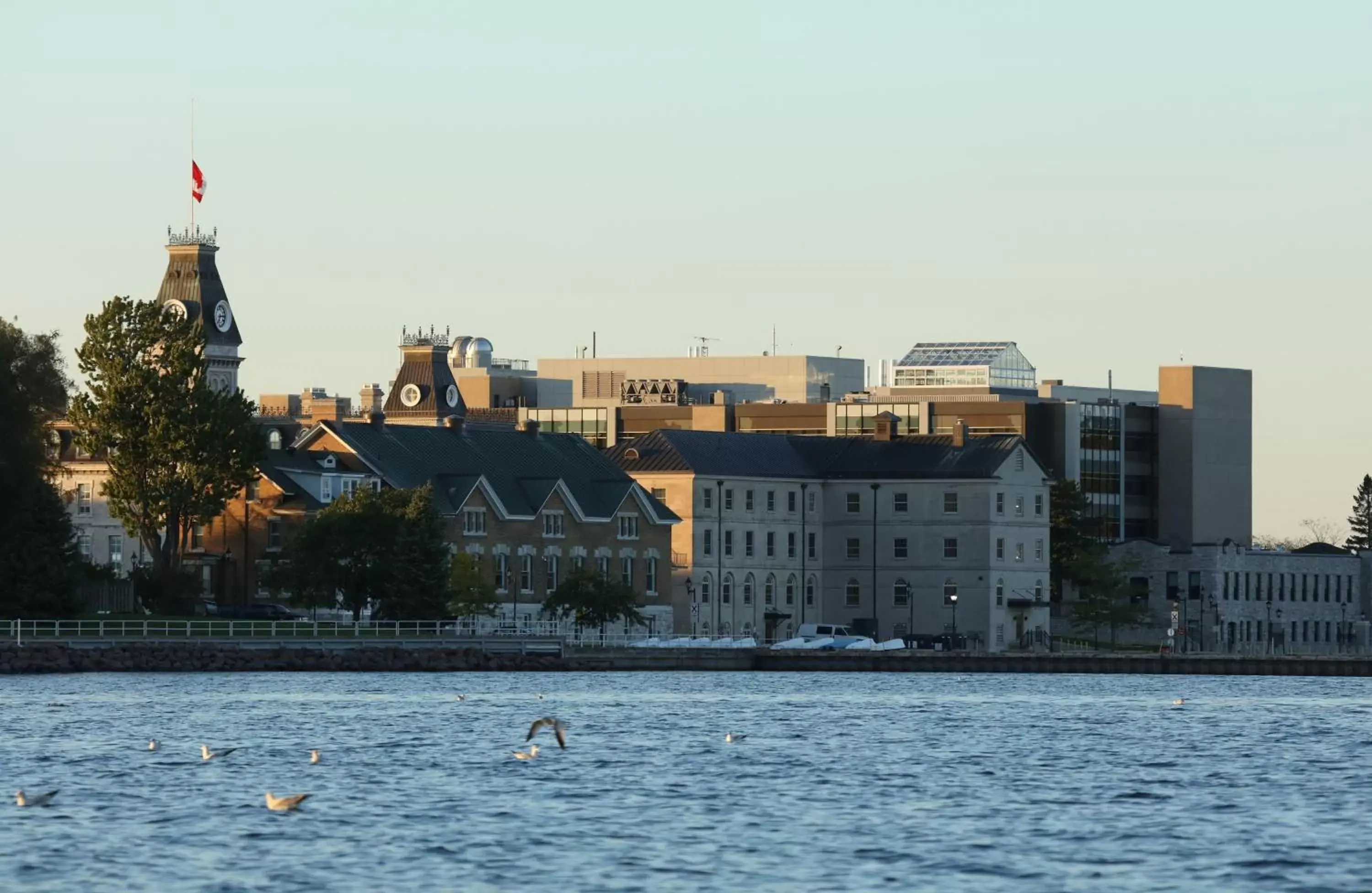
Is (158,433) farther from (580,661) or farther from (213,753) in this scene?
(213,753)

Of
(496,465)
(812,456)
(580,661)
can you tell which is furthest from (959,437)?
(580,661)

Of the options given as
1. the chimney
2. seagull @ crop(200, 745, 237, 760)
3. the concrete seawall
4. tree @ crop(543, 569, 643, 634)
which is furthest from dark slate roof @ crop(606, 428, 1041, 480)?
seagull @ crop(200, 745, 237, 760)

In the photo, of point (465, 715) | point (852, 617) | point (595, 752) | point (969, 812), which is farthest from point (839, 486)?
point (969, 812)

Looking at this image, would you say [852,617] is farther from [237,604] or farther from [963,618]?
[237,604]

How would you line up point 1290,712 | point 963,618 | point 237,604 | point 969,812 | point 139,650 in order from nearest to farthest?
1. point 969,812
2. point 1290,712
3. point 139,650
4. point 237,604
5. point 963,618

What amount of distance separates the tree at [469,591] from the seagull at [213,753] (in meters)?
70.3

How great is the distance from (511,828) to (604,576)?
10451cm

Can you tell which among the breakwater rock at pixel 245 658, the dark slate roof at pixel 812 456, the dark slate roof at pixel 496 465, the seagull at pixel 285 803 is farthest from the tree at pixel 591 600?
the seagull at pixel 285 803

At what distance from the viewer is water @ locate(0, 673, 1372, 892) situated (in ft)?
159

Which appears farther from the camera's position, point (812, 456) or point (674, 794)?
point (812, 456)

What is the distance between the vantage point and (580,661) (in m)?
134

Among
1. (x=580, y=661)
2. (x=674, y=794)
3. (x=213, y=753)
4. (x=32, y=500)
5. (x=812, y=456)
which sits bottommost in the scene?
(x=674, y=794)

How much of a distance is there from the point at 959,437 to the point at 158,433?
56169mm

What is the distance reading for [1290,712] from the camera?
101938 mm
